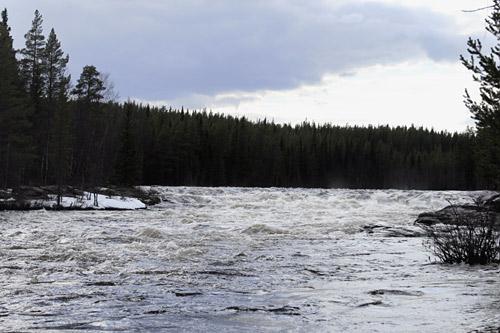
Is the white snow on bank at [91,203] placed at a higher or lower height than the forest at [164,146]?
lower

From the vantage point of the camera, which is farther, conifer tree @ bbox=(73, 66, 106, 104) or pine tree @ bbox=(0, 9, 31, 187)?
conifer tree @ bbox=(73, 66, 106, 104)

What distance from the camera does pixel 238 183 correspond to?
9819cm

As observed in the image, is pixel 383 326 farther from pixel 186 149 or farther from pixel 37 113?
pixel 186 149

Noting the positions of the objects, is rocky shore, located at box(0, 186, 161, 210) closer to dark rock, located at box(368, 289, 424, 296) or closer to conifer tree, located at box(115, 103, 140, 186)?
conifer tree, located at box(115, 103, 140, 186)

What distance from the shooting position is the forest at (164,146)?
1864 inches

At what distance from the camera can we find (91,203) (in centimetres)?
3978

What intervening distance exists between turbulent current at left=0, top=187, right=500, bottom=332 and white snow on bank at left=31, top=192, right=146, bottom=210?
58.8 ft

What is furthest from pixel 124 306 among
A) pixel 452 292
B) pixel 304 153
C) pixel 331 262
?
pixel 304 153

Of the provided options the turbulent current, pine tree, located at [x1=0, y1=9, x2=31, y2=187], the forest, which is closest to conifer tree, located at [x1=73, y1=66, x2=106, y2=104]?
the forest

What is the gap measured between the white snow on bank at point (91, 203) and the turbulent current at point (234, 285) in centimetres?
1793

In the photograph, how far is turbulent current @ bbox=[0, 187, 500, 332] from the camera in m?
7.18

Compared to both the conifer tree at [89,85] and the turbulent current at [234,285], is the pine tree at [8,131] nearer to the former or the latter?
the conifer tree at [89,85]

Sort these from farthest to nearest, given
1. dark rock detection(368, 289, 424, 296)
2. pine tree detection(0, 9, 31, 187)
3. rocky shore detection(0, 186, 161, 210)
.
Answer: pine tree detection(0, 9, 31, 187) → rocky shore detection(0, 186, 161, 210) → dark rock detection(368, 289, 424, 296)

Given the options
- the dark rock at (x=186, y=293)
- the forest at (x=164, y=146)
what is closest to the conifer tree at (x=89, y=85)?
the forest at (x=164, y=146)
